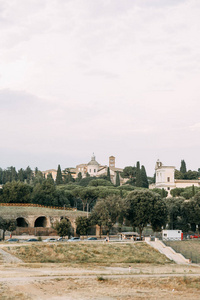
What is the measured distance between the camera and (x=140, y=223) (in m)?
65.0

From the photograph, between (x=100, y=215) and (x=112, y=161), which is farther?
(x=112, y=161)

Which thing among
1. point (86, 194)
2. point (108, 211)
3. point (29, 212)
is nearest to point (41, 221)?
point (29, 212)

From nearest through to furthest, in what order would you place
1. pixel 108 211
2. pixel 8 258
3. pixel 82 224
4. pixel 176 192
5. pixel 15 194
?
pixel 8 258 < pixel 108 211 < pixel 82 224 < pixel 15 194 < pixel 176 192

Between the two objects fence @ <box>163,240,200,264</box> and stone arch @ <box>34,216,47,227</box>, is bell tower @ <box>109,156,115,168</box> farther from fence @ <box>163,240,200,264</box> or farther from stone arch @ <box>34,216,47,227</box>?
fence @ <box>163,240,200,264</box>

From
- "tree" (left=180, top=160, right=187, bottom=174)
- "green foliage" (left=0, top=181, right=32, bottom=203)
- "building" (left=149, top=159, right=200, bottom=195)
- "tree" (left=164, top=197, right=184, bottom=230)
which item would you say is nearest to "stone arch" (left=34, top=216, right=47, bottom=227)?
"green foliage" (left=0, top=181, right=32, bottom=203)

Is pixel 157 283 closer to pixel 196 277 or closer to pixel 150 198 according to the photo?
pixel 196 277

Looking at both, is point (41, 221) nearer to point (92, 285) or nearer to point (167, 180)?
point (92, 285)

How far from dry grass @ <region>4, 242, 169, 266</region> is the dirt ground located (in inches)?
405

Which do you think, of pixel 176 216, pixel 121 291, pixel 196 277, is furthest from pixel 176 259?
pixel 176 216

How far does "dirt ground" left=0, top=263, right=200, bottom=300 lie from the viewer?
967 inches

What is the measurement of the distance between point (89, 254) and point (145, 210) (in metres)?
21.7

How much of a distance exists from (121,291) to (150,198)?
40.4 metres

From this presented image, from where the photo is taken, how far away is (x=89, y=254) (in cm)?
4488

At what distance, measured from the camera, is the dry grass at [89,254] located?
137 feet
